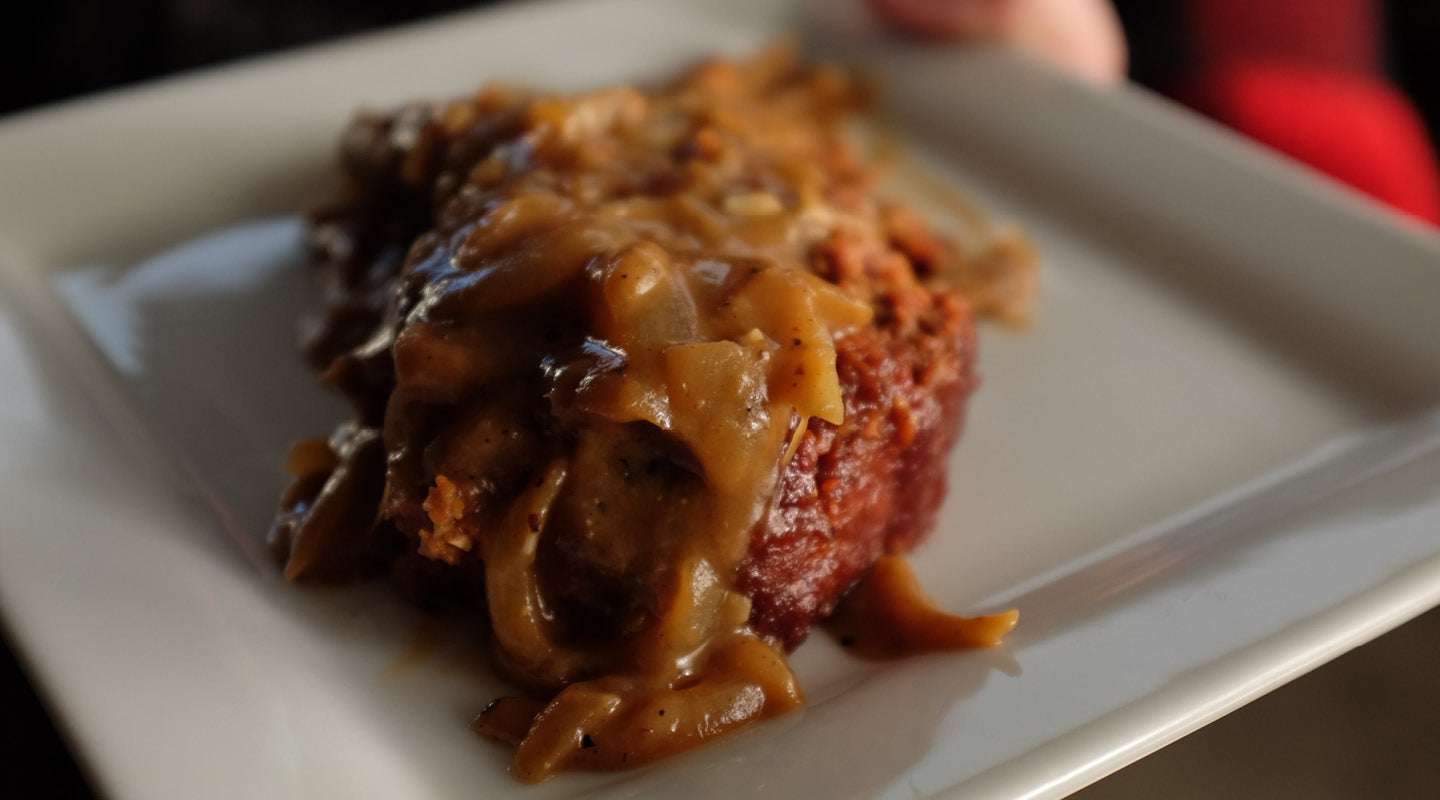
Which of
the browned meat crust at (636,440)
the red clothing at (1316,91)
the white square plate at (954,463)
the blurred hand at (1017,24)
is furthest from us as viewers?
the red clothing at (1316,91)

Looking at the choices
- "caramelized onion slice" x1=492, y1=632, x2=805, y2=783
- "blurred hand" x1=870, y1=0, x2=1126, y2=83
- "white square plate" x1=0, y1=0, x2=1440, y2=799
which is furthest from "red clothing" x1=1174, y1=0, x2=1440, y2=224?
"caramelized onion slice" x1=492, y1=632, x2=805, y2=783

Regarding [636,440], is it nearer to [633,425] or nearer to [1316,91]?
[633,425]

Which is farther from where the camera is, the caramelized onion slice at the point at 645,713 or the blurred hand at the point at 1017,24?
the blurred hand at the point at 1017,24

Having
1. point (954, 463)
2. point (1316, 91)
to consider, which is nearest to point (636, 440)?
point (954, 463)

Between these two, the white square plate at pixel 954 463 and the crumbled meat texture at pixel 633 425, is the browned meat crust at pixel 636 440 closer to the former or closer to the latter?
the crumbled meat texture at pixel 633 425

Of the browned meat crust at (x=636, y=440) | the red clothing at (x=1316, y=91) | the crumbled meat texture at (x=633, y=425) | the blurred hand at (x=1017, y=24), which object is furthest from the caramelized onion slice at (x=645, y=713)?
the red clothing at (x=1316, y=91)

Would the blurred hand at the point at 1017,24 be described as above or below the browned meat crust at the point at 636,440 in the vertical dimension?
below

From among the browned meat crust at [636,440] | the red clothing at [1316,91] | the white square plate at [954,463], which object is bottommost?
the red clothing at [1316,91]
